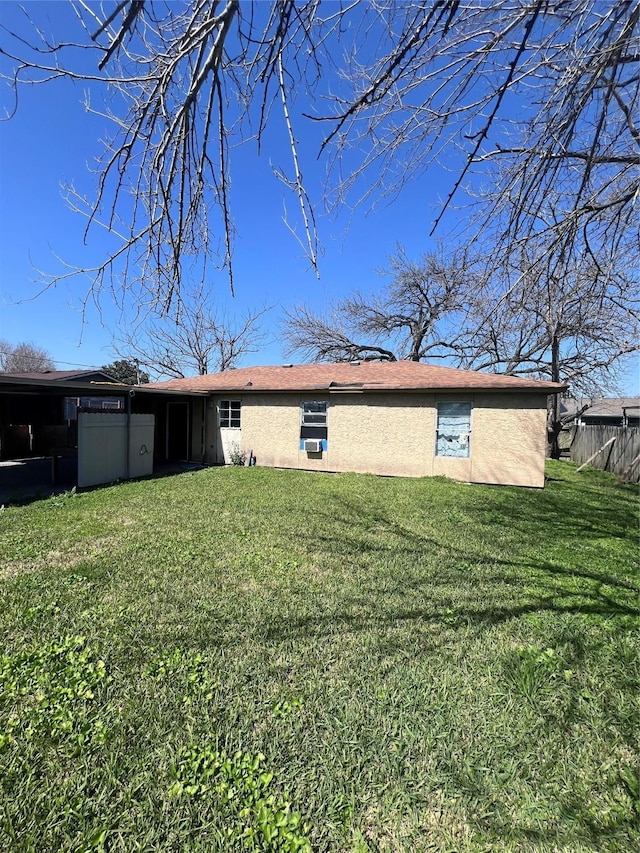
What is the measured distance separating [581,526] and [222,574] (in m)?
6.29

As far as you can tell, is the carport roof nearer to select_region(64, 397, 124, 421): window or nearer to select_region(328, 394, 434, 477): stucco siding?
select_region(64, 397, 124, 421): window

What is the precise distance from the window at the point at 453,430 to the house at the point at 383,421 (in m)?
0.03

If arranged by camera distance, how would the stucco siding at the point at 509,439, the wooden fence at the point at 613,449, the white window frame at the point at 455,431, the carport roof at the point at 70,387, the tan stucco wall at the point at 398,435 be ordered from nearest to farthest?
the carport roof at the point at 70,387 → the stucco siding at the point at 509,439 → the tan stucco wall at the point at 398,435 → the white window frame at the point at 455,431 → the wooden fence at the point at 613,449

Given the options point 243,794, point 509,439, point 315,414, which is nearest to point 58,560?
point 243,794

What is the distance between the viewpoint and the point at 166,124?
2.34 m

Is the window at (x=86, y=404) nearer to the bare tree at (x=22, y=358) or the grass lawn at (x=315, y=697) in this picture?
the grass lawn at (x=315, y=697)

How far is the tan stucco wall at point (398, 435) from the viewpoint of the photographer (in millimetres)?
10484

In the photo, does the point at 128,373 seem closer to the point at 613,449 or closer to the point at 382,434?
the point at 382,434

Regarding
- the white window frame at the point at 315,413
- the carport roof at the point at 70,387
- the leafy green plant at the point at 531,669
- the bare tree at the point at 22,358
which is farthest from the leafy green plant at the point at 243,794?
the bare tree at the point at 22,358

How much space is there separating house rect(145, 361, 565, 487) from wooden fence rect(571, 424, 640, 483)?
5371mm

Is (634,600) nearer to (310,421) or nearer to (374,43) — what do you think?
(374,43)

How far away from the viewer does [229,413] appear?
547 inches

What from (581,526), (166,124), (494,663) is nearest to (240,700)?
(494,663)

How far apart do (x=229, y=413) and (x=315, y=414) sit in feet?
10.7
